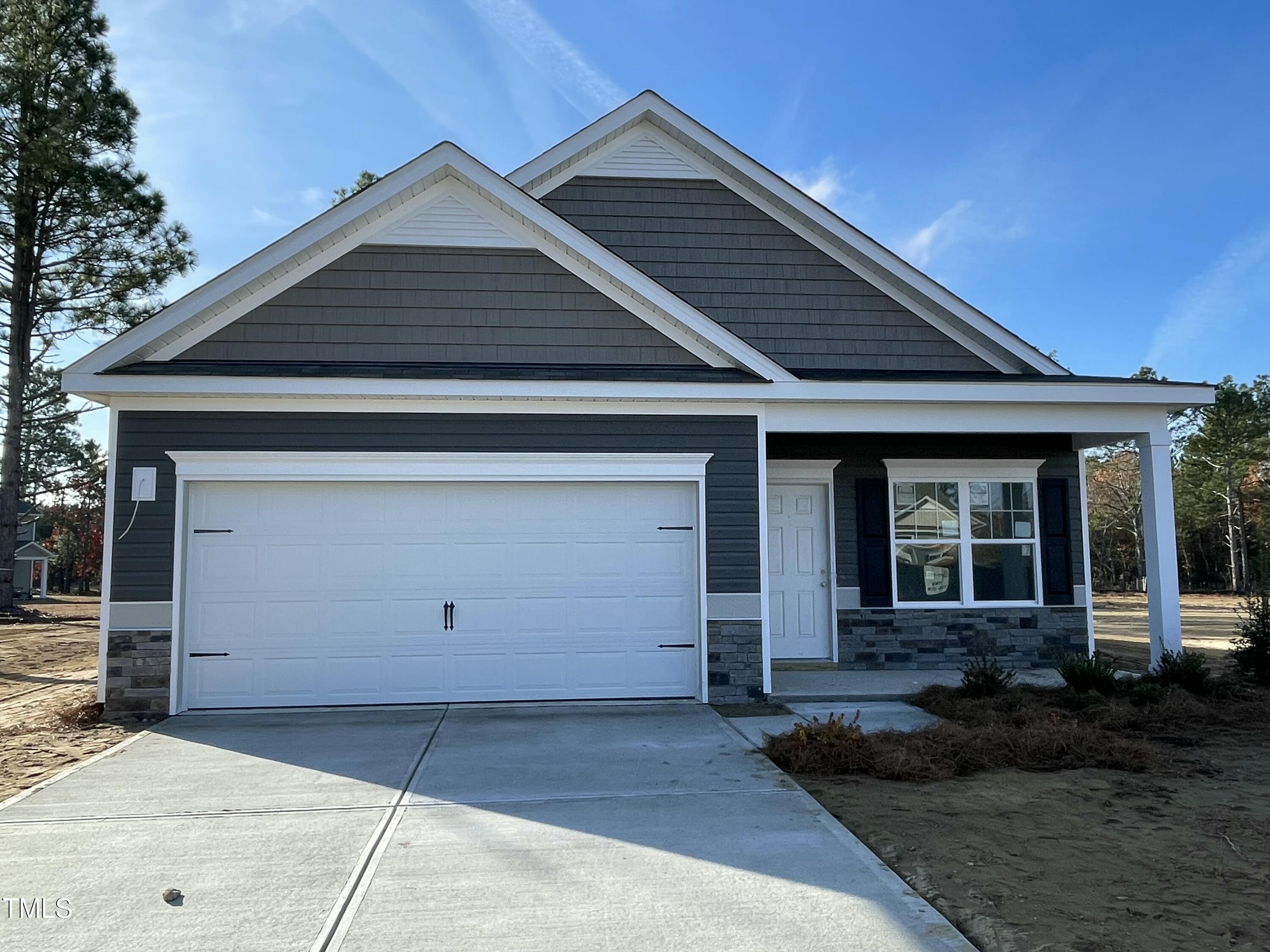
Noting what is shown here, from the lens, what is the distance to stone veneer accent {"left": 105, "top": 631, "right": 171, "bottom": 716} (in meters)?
7.54

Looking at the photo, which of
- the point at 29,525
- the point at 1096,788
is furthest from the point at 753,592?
A: the point at 29,525

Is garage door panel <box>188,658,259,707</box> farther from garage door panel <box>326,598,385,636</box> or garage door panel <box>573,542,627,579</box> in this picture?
garage door panel <box>573,542,627,579</box>

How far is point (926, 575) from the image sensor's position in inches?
404

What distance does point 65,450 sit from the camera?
38.3m

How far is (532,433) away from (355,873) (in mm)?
4736

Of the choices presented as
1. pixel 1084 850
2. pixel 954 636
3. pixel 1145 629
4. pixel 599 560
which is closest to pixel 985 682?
pixel 954 636

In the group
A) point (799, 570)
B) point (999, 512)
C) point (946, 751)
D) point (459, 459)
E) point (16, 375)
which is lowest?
point (946, 751)

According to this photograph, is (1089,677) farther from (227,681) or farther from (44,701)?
(44,701)

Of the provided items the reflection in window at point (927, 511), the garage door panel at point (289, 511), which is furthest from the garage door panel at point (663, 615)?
the reflection in window at point (927, 511)

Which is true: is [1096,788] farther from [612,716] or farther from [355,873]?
[355,873]

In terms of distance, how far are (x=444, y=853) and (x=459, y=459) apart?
4.36m

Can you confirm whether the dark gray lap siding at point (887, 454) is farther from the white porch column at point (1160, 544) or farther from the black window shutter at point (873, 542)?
the white porch column at point (1160, 544)

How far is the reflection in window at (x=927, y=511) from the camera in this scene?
405 inches

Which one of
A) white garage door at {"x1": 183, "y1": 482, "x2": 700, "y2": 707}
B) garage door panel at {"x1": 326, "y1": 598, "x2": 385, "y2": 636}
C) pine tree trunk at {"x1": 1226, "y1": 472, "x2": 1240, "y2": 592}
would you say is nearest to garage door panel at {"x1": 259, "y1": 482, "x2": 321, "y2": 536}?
white garage door at {"x1": 183, "y1": 482, "x2": 700, "y2": 707}
